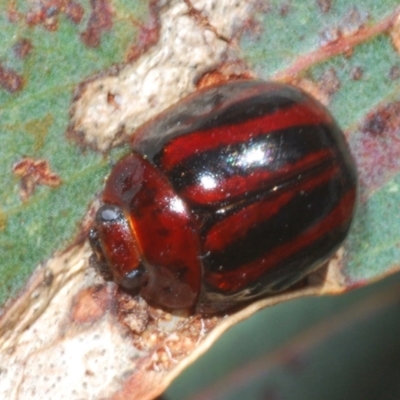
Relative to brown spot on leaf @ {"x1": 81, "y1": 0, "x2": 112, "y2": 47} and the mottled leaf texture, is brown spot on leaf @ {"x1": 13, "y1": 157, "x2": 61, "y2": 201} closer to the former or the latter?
the mottled leaf texture

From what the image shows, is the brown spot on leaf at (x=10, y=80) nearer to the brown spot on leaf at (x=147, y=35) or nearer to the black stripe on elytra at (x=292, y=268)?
the brown spot on leaf at (x=147, y=35)

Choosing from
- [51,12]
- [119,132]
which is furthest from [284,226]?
[51,12]

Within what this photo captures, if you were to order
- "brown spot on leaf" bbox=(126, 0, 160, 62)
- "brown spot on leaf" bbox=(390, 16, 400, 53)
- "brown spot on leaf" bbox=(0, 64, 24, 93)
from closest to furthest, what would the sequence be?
"brown spot on leaf" bbox=(0, 64, 24, 93)
"brown spot on leaf" bbox=(126, 0, 160, 62)
"brown spot on leaf" bbox=(390, 16, 400, 53)

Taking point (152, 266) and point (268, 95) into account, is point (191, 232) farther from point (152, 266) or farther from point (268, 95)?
point (268, 95)

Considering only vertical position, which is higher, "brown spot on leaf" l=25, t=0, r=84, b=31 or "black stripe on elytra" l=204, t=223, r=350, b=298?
"brown spot on leaf" l=25, t=0, r=84, b=31

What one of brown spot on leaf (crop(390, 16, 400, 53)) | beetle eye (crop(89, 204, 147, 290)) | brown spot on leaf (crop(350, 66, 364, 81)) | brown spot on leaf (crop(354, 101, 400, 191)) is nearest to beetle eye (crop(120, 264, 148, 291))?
beetle eye (crop(89, 204, 147, 290))

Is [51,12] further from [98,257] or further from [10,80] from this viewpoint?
[98,257]

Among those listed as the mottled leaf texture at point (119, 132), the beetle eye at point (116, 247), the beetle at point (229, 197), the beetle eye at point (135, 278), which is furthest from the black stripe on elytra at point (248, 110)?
the beetle eye at point (135, 278)
